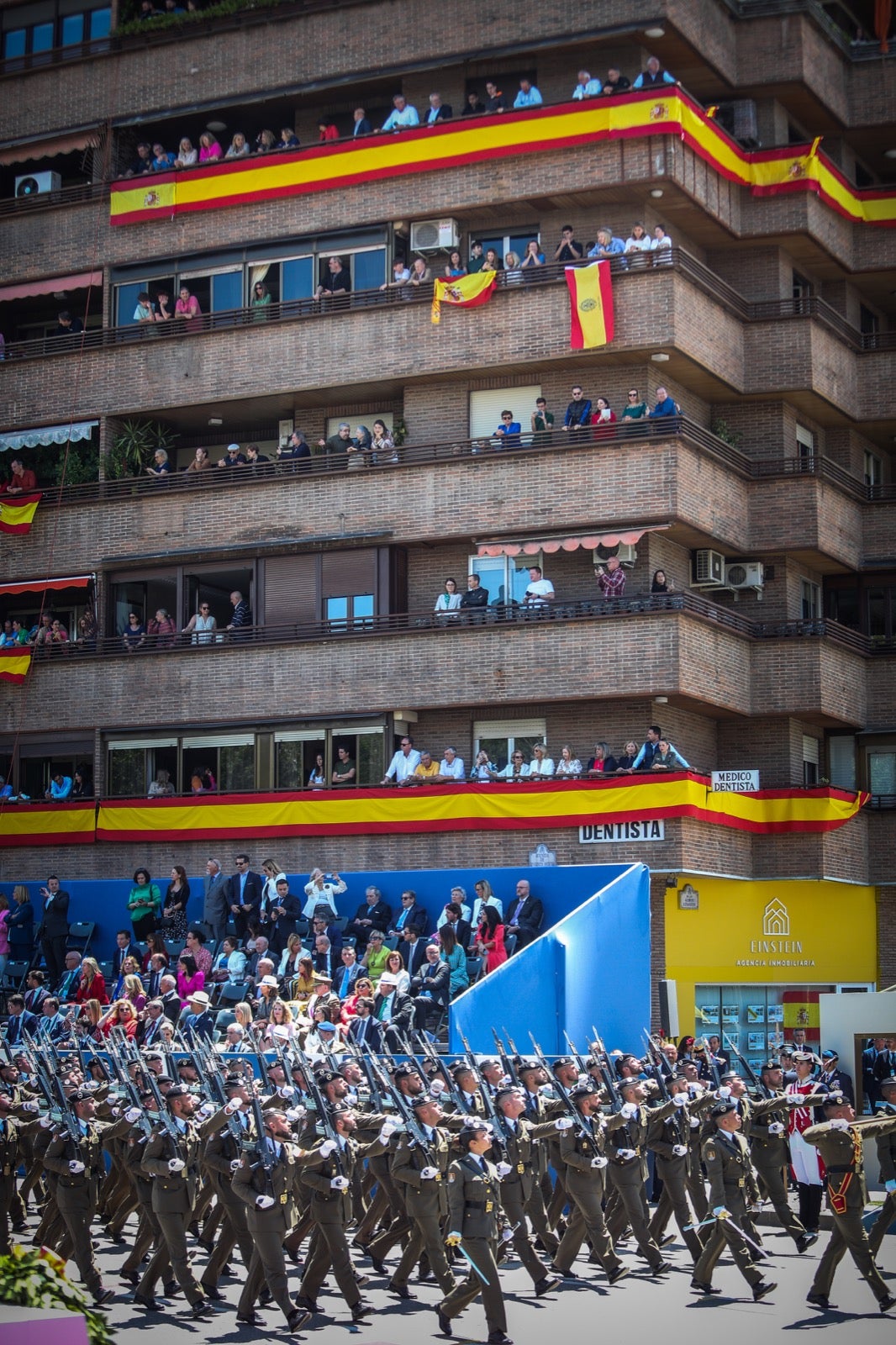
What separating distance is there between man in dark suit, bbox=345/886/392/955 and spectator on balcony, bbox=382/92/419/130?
15062 mm

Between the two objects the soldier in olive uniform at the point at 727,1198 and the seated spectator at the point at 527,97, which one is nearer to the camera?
the soldier in olive uniform at the point at 727,1198

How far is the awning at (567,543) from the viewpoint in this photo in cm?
3416

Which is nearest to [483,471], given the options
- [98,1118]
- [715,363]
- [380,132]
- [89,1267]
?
[715,363]

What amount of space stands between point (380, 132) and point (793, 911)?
16.4m

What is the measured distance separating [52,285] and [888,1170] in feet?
92.1

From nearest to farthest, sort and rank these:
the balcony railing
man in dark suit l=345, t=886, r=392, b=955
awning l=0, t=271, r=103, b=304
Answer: man in dark suit l=345, t=886, r=392, b=955 < the balcony railing < awning l=0, t=271, r=103, b=304

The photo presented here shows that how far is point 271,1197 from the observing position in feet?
58.9

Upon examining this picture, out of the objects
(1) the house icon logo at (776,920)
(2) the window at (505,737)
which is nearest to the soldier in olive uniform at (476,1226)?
(2) the window at (505,737)

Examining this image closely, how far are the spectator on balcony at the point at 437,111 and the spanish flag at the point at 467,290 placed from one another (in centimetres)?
330

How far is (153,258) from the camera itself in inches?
1550

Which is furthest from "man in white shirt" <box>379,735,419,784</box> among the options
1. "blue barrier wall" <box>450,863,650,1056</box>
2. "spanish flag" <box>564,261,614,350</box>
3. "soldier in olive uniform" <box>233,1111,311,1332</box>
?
"soldier in olive uniform" <box>233,1111,311,1332</box>

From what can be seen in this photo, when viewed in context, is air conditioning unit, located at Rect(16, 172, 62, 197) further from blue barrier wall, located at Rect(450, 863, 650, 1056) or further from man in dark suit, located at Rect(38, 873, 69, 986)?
blue barrier wall, located at Rect(450, 863, 650, 1056)

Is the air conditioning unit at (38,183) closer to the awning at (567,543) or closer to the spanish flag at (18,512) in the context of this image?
the spanish flag at (18,512)

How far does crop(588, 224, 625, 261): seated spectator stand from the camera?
34.8 metres
